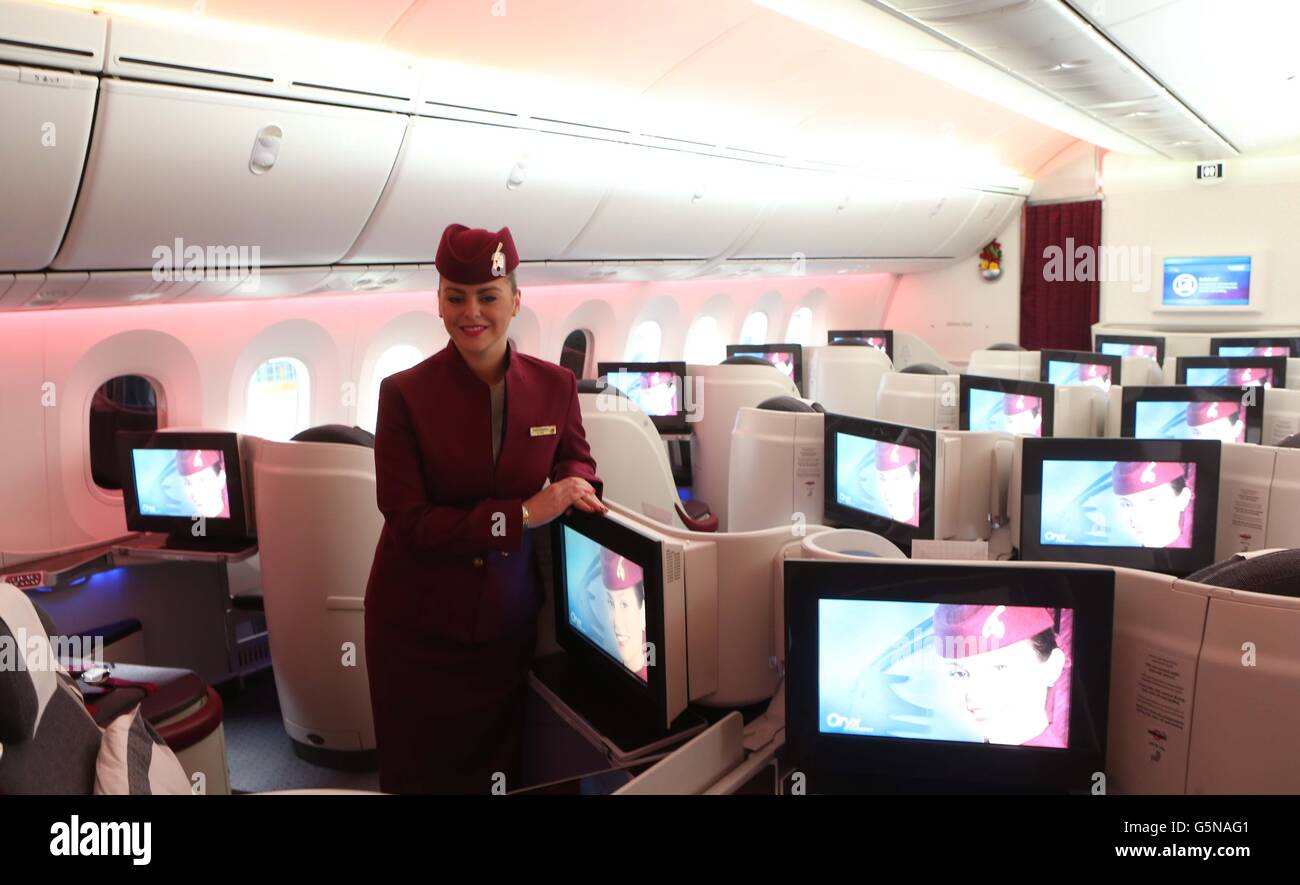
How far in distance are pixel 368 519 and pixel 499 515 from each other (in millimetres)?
1886

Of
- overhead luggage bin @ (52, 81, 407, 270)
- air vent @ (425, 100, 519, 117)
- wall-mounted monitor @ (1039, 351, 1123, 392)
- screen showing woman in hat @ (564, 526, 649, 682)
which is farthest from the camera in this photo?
wall-mounted monitor @ (1039, 351, 1123, 392)

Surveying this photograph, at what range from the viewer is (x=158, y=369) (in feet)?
20.3

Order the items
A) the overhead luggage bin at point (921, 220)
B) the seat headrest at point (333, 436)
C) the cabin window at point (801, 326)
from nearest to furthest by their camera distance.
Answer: the seat headrest at point (333, 436) → the overhead luggage bin at point (921, 220) → the cabin window at point (801, 326)

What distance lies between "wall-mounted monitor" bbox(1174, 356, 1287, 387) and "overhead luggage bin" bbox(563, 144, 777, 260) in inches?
145

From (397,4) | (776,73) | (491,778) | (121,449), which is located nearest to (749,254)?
(776,73)

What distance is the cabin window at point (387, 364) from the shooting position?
25.4ft

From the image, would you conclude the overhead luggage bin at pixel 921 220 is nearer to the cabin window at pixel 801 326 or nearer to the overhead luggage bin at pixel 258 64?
the cabin window at pixel 801 326

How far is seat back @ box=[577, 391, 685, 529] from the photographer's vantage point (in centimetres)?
382

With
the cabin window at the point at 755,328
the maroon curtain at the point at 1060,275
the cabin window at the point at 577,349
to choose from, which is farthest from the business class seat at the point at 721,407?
the maroon curtain at the point at 1060,275

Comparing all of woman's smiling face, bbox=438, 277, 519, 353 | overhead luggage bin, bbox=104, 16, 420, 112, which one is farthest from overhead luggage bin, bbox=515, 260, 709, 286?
woman's smiling face, bbox=438, 277, 519, 353

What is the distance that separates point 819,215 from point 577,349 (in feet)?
9.46

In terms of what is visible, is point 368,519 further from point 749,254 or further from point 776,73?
point 749,254

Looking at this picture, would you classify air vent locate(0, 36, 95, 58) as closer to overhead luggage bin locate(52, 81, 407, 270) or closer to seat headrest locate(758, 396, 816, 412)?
overhead luggage bin locate(52, 81, 407, 270)

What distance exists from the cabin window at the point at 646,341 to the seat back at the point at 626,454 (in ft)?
23.5
